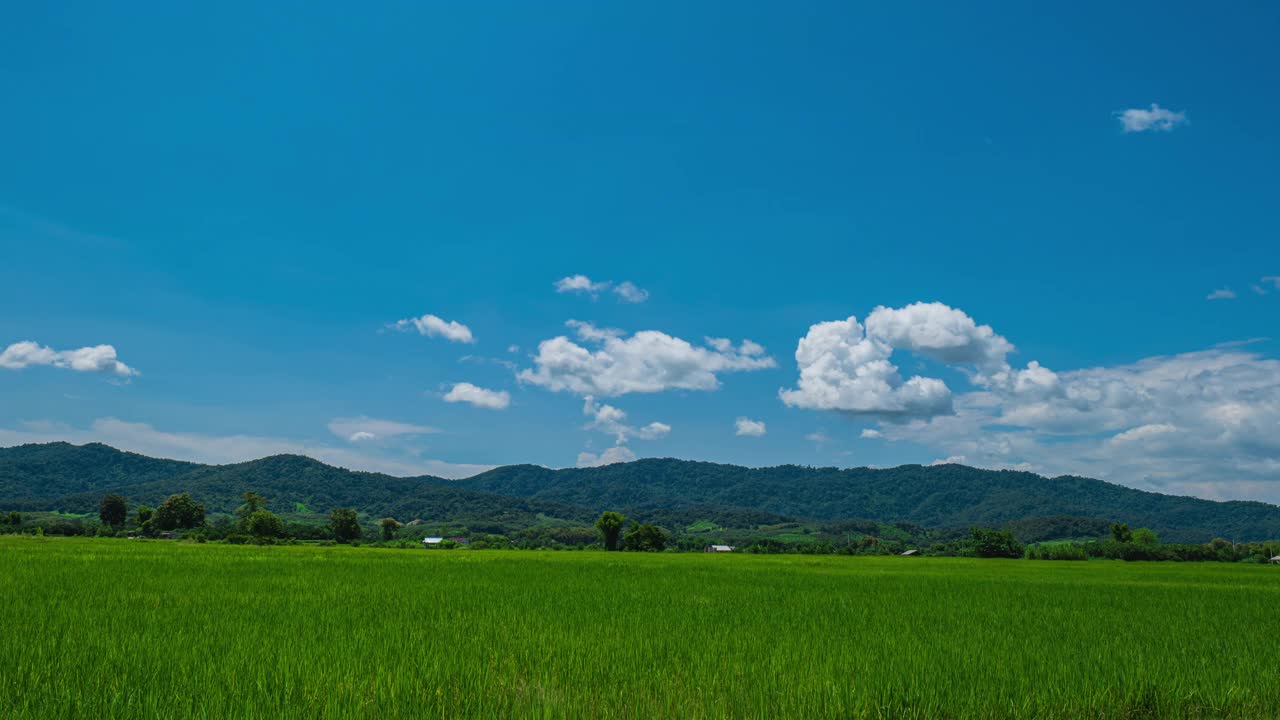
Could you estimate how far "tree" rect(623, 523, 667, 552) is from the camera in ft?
301

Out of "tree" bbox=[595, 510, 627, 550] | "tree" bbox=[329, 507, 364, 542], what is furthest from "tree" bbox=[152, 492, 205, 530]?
"tree" bbox=[595, 510, 627, 550]

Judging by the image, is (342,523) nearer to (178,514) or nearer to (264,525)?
(264,525)

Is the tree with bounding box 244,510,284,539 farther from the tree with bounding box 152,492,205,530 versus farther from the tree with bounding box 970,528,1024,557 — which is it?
the tree with bounding box 970,528,1024,557

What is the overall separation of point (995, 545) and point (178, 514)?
10818 cm

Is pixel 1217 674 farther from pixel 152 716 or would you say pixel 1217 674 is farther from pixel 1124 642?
pixel 152 716

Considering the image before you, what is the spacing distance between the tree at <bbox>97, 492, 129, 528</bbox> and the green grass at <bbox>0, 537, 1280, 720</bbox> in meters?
123

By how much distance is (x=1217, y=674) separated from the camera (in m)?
7.38

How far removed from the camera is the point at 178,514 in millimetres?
100375

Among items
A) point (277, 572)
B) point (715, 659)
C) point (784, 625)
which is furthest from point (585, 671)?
point (277, 572)

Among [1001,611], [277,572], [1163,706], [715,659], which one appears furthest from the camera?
[277,572]

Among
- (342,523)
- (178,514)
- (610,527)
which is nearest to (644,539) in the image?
(610,527)

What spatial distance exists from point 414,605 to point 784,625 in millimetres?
5972

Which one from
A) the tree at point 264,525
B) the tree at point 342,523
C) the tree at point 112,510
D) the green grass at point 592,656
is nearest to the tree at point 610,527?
the tree at point 342,523

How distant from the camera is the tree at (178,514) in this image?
9945 centimetres
